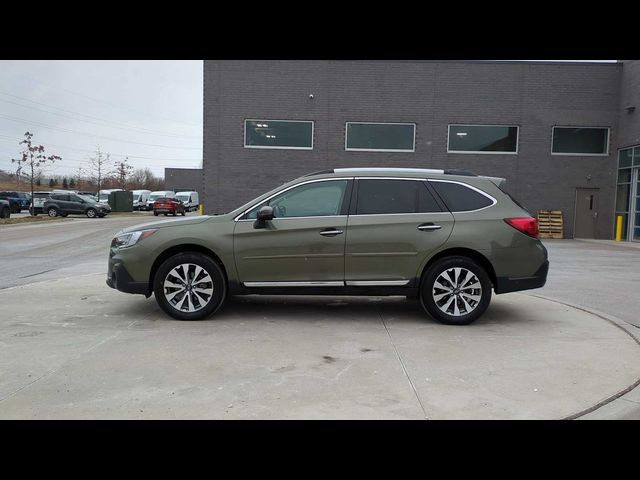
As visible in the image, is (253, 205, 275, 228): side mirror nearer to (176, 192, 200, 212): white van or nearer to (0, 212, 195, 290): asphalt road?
(0, 212, 195, 290): asphalt road

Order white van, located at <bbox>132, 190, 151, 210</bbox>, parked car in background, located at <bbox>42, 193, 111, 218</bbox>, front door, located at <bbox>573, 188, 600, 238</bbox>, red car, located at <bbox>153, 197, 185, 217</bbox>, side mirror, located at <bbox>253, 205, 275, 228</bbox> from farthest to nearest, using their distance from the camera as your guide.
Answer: white van, located at <bbox>132, 190, 151, 210</bbox>, red car, located at <bbox>153, 197, 185, 217</bbox>, parked car in background, located at <bbox>42, 193, 111, 218</bbox>, front door, located at <bbox>573, 188, 600, 238</bbox>, side mirror, located at <bbox>253, 205, 275, 228</bbox>

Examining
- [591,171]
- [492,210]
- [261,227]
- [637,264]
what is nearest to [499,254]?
[492,210]

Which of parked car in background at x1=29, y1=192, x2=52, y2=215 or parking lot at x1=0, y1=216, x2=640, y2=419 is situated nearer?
parking lot at x1=0, y1=216, x2=640, y2=419

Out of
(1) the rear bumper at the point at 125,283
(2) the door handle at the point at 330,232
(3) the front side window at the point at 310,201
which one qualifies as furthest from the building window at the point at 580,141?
(1) the rear bumper at the point at 125,283

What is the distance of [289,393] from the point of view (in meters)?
4.02

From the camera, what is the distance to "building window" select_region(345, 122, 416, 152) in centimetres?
2183

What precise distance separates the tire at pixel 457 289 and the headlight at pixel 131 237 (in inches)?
134

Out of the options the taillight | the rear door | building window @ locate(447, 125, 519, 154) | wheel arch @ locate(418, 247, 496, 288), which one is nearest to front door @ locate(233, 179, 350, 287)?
the rear door

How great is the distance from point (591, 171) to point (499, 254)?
62.6ft

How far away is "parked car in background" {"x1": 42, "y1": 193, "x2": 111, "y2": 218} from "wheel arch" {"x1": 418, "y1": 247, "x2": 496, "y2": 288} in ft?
115

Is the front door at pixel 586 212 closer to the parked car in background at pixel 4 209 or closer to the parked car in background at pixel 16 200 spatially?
the parked car in background at pixel 4 209

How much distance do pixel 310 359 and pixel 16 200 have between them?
41616mm

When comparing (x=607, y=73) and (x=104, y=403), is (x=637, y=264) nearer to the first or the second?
(x=607, y=73)

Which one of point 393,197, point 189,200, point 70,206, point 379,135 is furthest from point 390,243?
point 189,200
